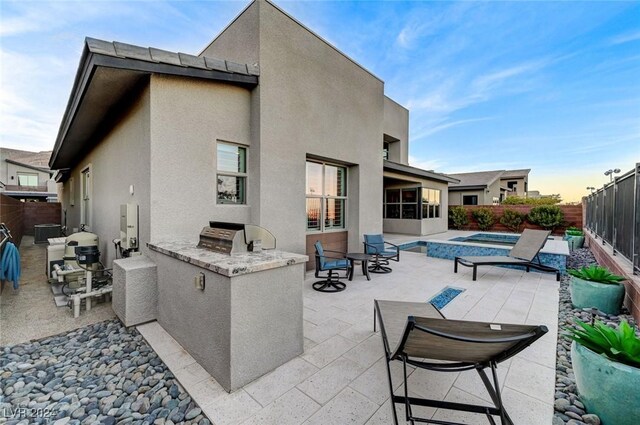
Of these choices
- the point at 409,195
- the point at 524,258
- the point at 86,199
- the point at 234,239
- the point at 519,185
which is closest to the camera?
the point at 234,239

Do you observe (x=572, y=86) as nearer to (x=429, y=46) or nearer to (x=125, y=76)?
(x=429, y=46)

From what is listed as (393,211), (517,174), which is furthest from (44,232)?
(517,174)

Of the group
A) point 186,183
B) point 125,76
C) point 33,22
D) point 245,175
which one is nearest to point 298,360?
point 186,183

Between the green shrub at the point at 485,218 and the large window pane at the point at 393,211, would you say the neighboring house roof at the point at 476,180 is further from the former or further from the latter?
the large window pane at the point at 393,211

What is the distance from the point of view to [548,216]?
1555 cm

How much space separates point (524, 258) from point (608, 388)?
18.0 ft

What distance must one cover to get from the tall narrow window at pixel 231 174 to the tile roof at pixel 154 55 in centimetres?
141

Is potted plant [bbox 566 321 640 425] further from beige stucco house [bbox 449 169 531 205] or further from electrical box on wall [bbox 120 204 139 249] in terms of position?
beige stucco house [bbox 449 169 531 205]

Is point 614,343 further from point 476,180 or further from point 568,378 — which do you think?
point 476,180

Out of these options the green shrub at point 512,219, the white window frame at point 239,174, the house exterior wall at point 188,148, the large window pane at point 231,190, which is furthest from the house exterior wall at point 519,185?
the house exterior wall at point 188,148

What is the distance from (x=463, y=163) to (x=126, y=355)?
2772 centimetres

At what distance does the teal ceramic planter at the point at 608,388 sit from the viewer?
6.00 ft

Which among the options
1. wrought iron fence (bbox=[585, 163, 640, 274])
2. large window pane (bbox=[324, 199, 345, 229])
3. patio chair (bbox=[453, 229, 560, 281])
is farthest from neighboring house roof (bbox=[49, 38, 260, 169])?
wrought iron fence (bbox=[585, 163, 640, 274])

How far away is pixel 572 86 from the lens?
11.5 meters
